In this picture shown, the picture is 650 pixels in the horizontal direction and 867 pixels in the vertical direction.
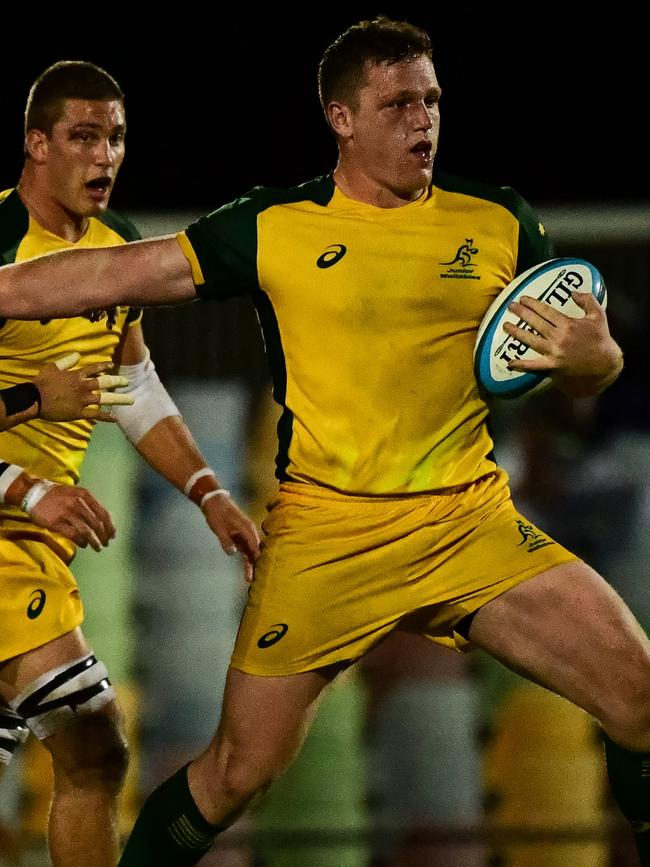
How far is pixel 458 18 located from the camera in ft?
33.3

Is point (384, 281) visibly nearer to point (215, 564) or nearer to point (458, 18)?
point (215, 564)

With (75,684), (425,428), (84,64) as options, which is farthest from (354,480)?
(84,64)

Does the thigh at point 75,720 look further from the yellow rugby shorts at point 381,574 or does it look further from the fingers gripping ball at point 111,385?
the fingers gripping ball at point 111,385

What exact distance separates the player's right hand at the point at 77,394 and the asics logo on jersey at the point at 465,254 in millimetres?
798

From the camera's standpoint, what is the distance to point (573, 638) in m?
3.28

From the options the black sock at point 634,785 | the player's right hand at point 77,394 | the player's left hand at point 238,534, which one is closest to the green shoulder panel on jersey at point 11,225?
the player's right hand at point 77,394

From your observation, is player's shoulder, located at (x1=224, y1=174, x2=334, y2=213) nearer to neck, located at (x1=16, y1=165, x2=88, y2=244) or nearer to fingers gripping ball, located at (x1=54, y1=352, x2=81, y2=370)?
fingers gripping ball, located at (x1=54, y1=352, x2=81, y2=370)

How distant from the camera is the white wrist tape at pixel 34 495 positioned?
364 cm

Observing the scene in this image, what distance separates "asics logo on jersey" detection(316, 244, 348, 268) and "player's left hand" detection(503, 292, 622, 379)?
404 mm

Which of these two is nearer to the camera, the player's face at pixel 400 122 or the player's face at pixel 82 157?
the player's face at pixel 400 122

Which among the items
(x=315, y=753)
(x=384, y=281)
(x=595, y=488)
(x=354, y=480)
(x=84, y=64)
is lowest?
(x=315, y=753)

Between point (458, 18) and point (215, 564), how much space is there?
4.81 m

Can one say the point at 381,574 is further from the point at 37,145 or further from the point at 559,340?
the point at 37,145

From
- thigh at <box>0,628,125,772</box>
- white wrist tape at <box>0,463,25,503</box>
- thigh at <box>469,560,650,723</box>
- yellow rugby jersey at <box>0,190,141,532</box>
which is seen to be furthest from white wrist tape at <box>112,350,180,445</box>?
thigh at <box>469,560,650,723</box>
